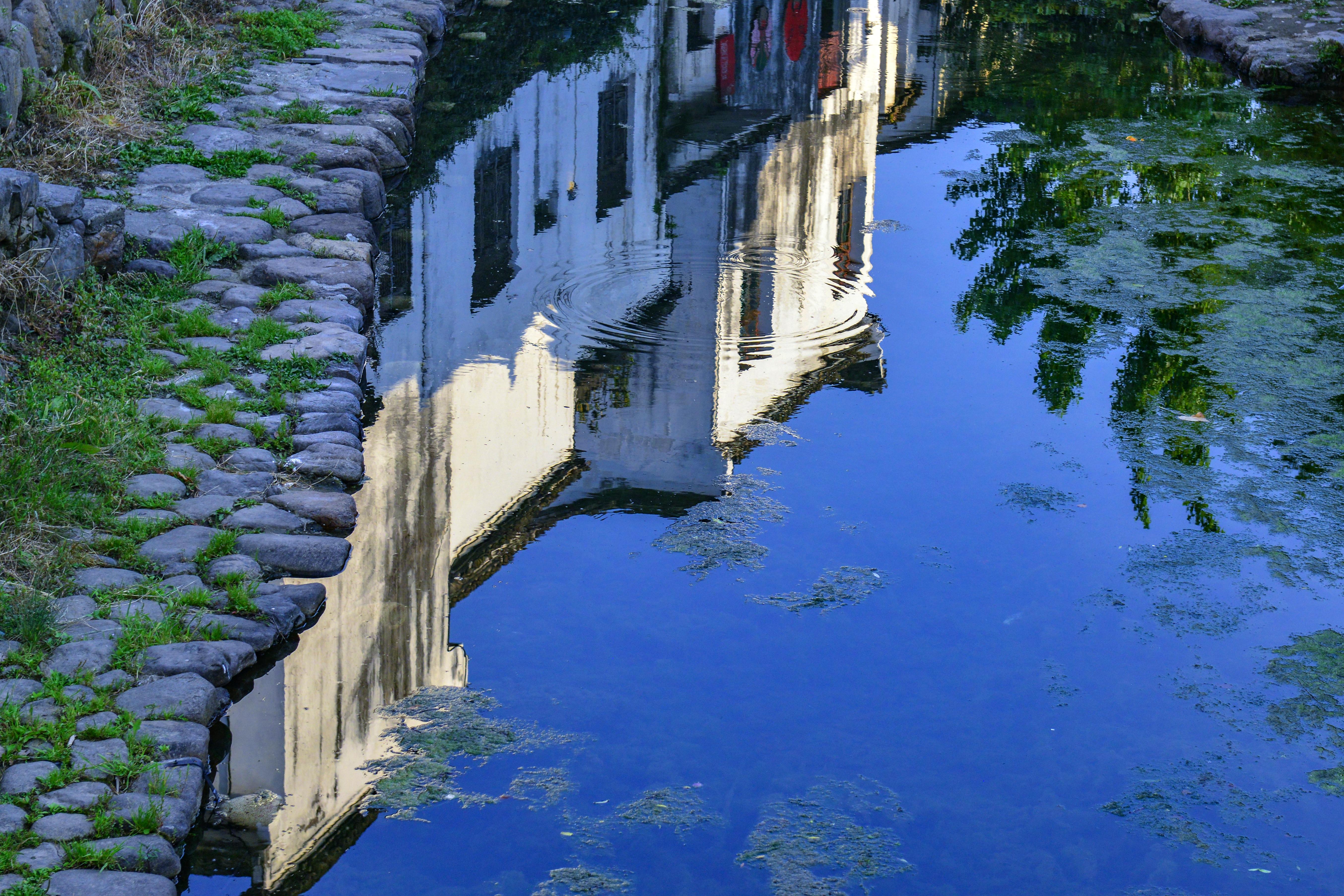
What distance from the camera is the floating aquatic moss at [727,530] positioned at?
5082 mm

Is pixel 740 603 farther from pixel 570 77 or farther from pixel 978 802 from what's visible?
pixel 570 77

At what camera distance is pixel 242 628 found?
4.24 m

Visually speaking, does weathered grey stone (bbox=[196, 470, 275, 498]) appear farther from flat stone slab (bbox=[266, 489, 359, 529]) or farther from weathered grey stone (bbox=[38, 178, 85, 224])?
weathered grey stone (bbox=[38, 178, 85, 224])

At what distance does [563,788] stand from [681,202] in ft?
21.2

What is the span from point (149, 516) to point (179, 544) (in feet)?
0.75

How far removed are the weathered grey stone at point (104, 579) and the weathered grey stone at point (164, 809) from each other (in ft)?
3.26

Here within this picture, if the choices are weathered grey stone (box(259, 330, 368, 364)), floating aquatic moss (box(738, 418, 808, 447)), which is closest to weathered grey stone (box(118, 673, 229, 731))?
weathered grey stone (box(259, 330, 368, 364))

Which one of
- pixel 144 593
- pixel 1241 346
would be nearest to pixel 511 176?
pixel 1241 346

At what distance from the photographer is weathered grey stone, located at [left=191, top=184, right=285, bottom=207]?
755 centimetres

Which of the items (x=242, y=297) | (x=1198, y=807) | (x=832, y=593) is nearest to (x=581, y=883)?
(x=832, y=593)

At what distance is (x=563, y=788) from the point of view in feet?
12.6

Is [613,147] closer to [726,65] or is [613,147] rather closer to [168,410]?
[726,65]

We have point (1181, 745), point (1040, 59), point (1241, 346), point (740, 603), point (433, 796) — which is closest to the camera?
point (433, 796)

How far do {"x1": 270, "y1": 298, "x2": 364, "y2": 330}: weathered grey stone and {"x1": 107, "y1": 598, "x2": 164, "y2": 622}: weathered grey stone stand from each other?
7.77 ft
